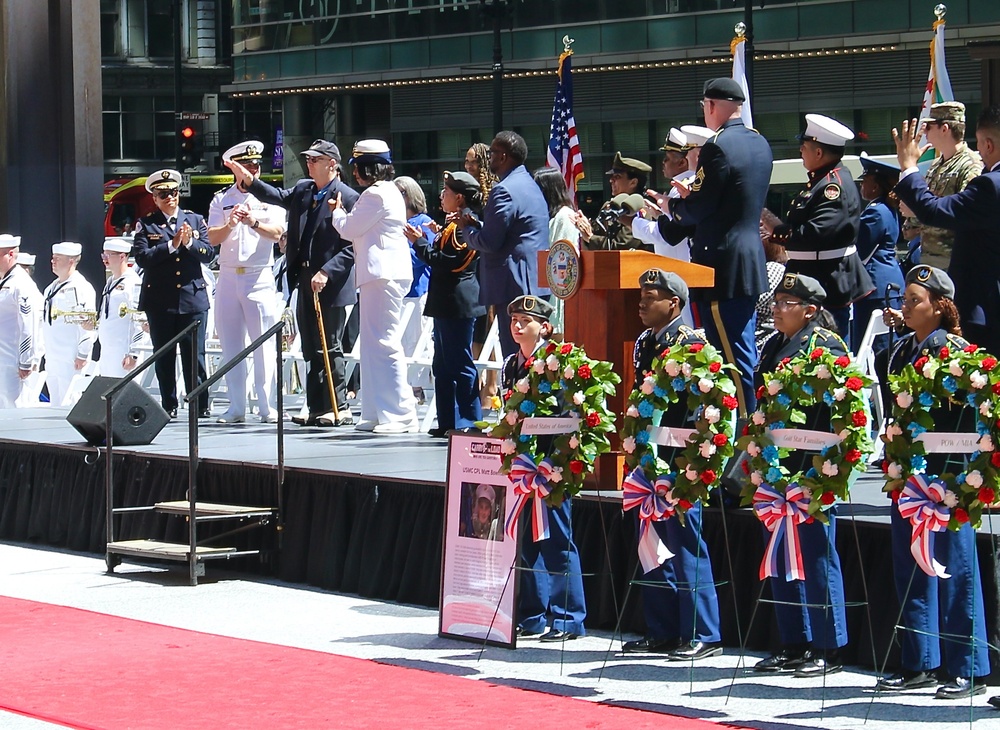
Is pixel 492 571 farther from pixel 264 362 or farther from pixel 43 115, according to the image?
pixel 43 115

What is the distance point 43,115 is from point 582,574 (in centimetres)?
1067

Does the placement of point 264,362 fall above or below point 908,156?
below

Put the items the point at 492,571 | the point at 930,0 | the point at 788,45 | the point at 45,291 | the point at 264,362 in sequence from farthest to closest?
the point at 788,45 < the point at 930,0 < the point at 45,291 < the point at 264,362 < the point at 492,571

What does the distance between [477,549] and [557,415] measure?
2.68 ft

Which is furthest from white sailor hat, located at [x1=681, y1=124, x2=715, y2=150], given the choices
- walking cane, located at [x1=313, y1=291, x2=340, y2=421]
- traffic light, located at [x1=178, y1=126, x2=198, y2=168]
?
traffic light, located at [x1=178, y1=126, x2=198, y2=168]

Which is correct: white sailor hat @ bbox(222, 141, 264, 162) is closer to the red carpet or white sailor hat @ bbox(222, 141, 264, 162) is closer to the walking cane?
the walking cane

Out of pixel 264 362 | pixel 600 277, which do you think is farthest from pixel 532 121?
pixel 600 277

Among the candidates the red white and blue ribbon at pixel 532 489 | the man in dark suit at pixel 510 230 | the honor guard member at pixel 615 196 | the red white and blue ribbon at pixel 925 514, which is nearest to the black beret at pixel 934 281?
the red white and blue ribbon at pixel 925 514

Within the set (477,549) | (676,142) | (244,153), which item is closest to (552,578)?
(477,549)

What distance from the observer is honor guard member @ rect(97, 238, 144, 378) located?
15.5m

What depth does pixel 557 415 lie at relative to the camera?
7.99 m

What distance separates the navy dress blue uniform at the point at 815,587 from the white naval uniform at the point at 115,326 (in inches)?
359

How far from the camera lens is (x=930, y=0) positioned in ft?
118

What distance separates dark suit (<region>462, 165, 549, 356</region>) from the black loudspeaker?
2512mm
